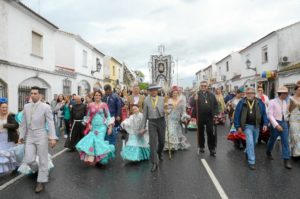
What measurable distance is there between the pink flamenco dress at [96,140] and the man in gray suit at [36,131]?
117cm

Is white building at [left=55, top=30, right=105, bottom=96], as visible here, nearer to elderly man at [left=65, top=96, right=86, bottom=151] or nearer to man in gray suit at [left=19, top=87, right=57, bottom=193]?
elderly man at [left=65, top=96, right=86, bottom=151]

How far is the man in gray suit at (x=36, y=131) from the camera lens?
4.75 meters

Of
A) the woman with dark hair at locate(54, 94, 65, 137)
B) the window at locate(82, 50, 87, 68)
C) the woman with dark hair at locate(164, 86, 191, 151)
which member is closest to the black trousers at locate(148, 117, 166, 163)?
the woman with dark hair at locate(164, 86, 191, 151)

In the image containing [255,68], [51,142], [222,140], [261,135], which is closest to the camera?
[51,142]

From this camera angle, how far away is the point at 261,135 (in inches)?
329

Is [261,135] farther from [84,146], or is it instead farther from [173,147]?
[84,146]

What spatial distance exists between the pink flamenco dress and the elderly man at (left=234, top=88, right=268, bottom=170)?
3.01 metres

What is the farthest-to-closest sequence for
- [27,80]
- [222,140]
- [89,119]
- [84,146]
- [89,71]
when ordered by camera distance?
[89,71] → [27,80] → [222,140] → [89,119] → [84,146]

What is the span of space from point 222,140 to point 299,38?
16199 millimetres

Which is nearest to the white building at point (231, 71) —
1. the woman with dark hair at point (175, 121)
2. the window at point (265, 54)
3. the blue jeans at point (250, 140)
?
the window at point (265, 54)

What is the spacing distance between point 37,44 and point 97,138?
10551 mm

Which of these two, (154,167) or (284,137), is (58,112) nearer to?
(154,167)

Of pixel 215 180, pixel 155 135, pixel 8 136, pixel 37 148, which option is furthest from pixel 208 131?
pixel 8 136

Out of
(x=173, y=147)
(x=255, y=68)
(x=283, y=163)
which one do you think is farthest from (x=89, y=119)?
(x=255, y=68)
